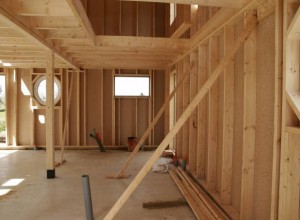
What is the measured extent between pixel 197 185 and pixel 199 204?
0.84m

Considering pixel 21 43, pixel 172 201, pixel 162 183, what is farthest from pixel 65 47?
pixel 172 201

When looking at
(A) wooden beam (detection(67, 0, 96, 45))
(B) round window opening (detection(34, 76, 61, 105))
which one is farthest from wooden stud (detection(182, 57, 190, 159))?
(B) round window opening (detection(34, 76, 61, 105))

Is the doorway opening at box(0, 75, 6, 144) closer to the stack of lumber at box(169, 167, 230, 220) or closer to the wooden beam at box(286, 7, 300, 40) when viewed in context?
the stack of lumber at box(169, 167, 230, 220)

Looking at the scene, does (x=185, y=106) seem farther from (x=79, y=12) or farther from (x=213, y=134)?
(x=79, y=12)

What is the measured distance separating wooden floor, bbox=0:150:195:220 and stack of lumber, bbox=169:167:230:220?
0.12 m

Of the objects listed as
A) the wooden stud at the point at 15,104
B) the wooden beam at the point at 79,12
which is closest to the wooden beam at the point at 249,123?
the wooden beam at the point at 79,12

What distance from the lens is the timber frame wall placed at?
1990 mm

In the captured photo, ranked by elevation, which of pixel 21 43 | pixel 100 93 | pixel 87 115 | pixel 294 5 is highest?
pixel 21 43

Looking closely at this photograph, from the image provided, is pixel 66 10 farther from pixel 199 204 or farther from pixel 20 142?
pixel 20 142

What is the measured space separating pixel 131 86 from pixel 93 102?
4.32 feet

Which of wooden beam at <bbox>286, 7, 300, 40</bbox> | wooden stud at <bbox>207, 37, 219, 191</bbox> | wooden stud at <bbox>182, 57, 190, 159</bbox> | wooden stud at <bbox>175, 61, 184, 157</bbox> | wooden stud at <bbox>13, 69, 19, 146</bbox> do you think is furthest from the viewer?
wooden stud at <bbox>13, 69, 19, 146</bbox>

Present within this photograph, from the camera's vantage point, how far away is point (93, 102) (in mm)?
8023

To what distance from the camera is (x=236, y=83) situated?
3.20m

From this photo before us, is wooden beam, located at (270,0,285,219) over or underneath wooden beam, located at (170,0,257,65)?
underneath
